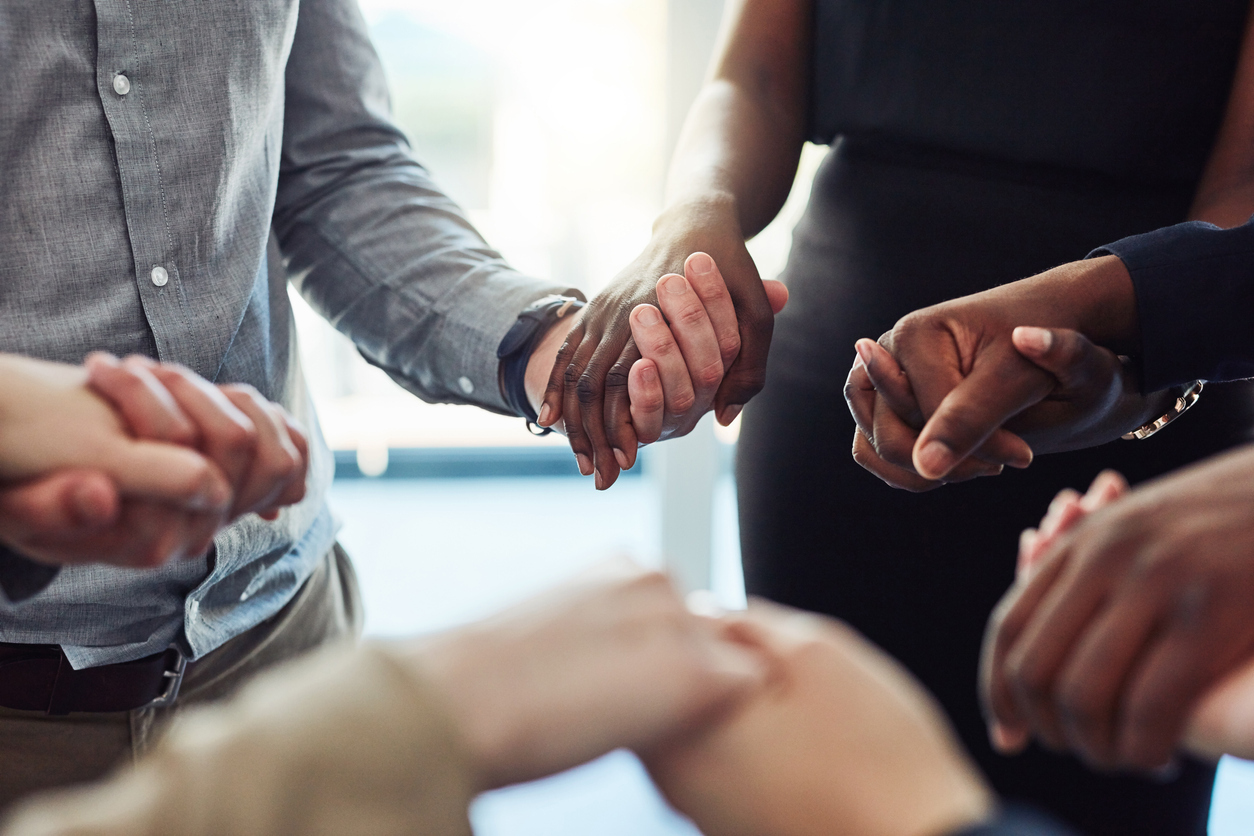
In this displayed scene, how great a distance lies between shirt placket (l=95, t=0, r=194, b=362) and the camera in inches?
Answer: 32.3

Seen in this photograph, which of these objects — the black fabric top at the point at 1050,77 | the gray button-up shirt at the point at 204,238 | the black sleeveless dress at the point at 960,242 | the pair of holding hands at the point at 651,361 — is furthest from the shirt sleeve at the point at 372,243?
the black fabric top at the point at 1050,77

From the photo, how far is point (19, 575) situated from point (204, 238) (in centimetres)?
38

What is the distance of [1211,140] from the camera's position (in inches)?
37.8

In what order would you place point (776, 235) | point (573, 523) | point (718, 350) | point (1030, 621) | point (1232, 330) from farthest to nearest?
point (573, 523), point (776, 235), point (718, 350), point (1232, 330), point (1030, 621)

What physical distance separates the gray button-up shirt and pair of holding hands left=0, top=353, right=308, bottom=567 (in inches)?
10.9

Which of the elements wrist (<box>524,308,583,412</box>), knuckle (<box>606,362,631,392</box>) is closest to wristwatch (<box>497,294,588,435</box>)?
wrist (<box>524,308,583,412</box>)

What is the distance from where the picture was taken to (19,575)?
0.62 metres

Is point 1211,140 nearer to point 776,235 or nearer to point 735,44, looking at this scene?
point 735,44

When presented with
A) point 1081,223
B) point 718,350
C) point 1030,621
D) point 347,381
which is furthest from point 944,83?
point 347,381

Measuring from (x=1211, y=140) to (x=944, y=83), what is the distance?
269 mm

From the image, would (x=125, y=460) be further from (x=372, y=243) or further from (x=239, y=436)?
(x=372, y=243)

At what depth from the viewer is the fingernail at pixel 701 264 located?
955 millimetres

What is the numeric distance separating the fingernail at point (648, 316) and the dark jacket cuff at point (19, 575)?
1.77 ft

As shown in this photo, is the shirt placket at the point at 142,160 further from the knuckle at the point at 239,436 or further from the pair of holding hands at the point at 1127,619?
the pair of holding hands at the point at 1127,619
